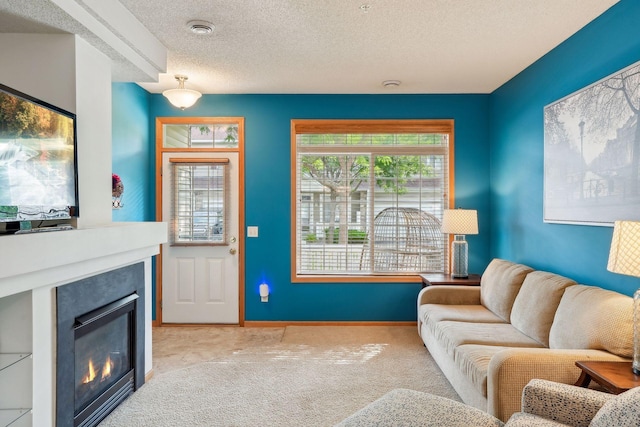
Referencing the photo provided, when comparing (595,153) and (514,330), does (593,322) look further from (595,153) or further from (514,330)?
(595,153)

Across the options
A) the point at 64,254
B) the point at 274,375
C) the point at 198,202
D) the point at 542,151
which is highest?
the point at 542,151

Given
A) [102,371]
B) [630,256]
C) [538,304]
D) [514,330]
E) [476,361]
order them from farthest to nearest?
[514,330]
[538,304]
[102,371]
[476,361]
[630,256]

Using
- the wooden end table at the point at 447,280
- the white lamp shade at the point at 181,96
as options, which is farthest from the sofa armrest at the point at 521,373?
the white lamp shade at the point at 181,96

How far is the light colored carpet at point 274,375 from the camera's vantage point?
8.04 feet

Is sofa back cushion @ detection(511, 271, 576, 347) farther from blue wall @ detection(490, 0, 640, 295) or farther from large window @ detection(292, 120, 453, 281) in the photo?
large window @ detection(292, 120, 453, 281)

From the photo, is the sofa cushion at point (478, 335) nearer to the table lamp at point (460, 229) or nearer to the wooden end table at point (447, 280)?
the wooden end table at point (447, 280)

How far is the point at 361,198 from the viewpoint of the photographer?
4.39m

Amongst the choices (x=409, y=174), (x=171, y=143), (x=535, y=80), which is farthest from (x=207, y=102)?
(x=535, y=80)

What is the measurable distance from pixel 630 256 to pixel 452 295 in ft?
6.29

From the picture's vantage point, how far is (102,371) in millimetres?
2422

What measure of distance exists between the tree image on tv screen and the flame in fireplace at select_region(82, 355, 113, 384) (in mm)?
974

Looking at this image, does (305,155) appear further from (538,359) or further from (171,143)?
(538,359)

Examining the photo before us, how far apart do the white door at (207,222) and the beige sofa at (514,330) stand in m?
2.16

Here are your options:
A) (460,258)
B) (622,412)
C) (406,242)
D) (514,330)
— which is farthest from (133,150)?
(622,412)
